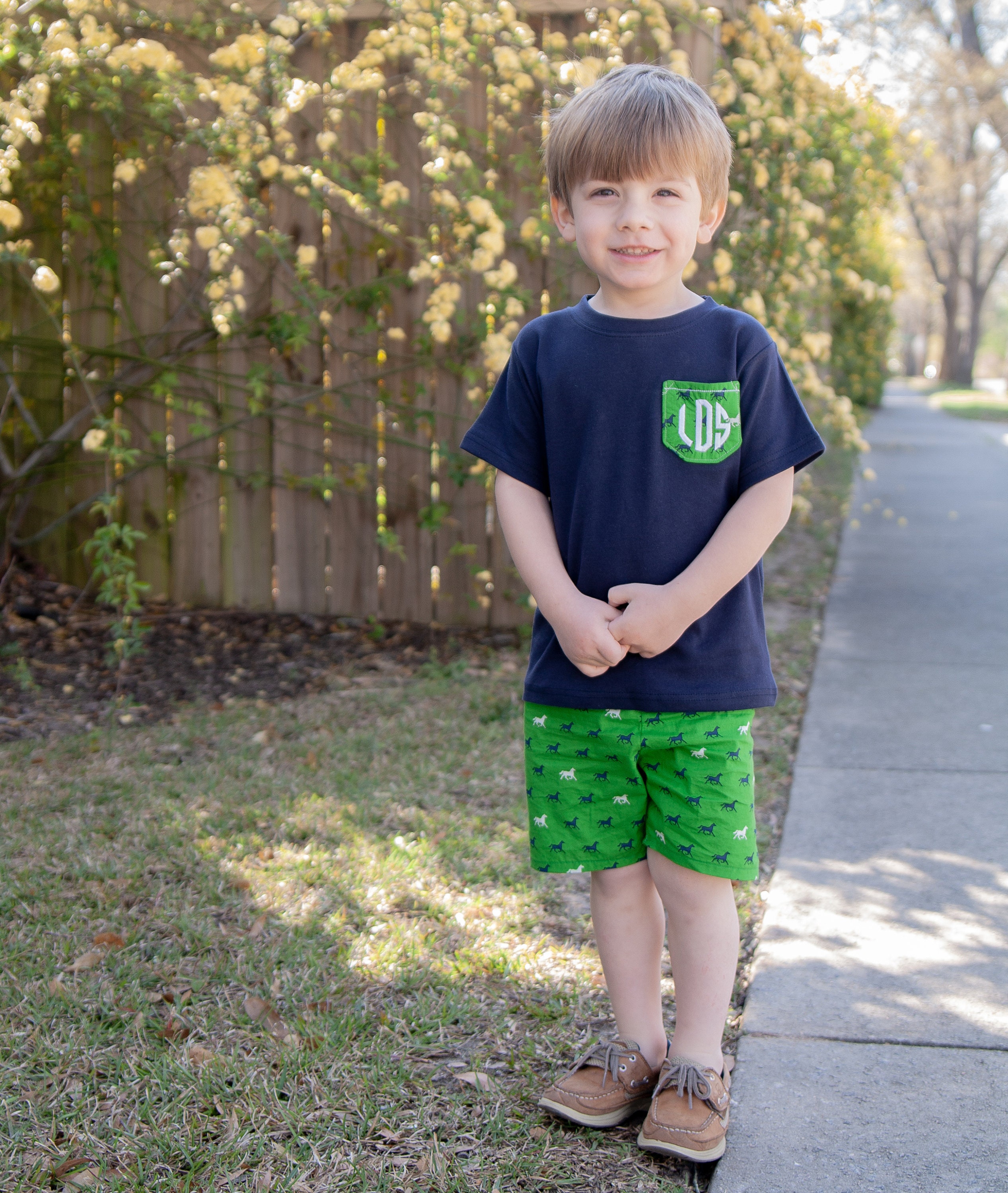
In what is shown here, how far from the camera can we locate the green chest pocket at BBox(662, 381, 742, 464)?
175 centimetres

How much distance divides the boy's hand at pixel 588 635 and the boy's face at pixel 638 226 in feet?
1.59

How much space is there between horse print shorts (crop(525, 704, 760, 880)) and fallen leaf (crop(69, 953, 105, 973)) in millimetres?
977

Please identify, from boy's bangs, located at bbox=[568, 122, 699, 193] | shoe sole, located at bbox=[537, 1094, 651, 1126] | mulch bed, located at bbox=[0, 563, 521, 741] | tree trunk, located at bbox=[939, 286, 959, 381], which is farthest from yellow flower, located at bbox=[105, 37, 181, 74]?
tree trunk, located at bbox=[939, 286, 959, 381]

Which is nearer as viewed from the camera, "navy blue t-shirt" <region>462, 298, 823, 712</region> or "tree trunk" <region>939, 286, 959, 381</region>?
"navy blue t-shirt" <region>462, 298, 823, 712</region>

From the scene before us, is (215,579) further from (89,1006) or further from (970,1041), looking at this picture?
(970,1041)

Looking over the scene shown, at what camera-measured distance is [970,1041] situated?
2.10m

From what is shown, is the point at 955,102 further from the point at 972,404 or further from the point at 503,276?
the point at 503,276

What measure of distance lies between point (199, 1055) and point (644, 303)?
1.44 metres

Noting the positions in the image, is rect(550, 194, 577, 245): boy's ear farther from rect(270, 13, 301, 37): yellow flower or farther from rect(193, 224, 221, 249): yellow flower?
rect(270, 13, 301, 37): yellow flower

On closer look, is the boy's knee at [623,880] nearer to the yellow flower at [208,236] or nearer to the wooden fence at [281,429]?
the yellow flower at [208,236]

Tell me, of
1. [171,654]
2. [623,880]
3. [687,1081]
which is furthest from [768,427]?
[171,654]

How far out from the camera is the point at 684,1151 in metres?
1.76

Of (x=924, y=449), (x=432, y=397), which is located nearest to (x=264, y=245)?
(x=432, y=397)

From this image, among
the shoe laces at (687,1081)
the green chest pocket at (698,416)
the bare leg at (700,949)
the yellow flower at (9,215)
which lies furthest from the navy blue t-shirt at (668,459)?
the yellow flower at (9,215)
